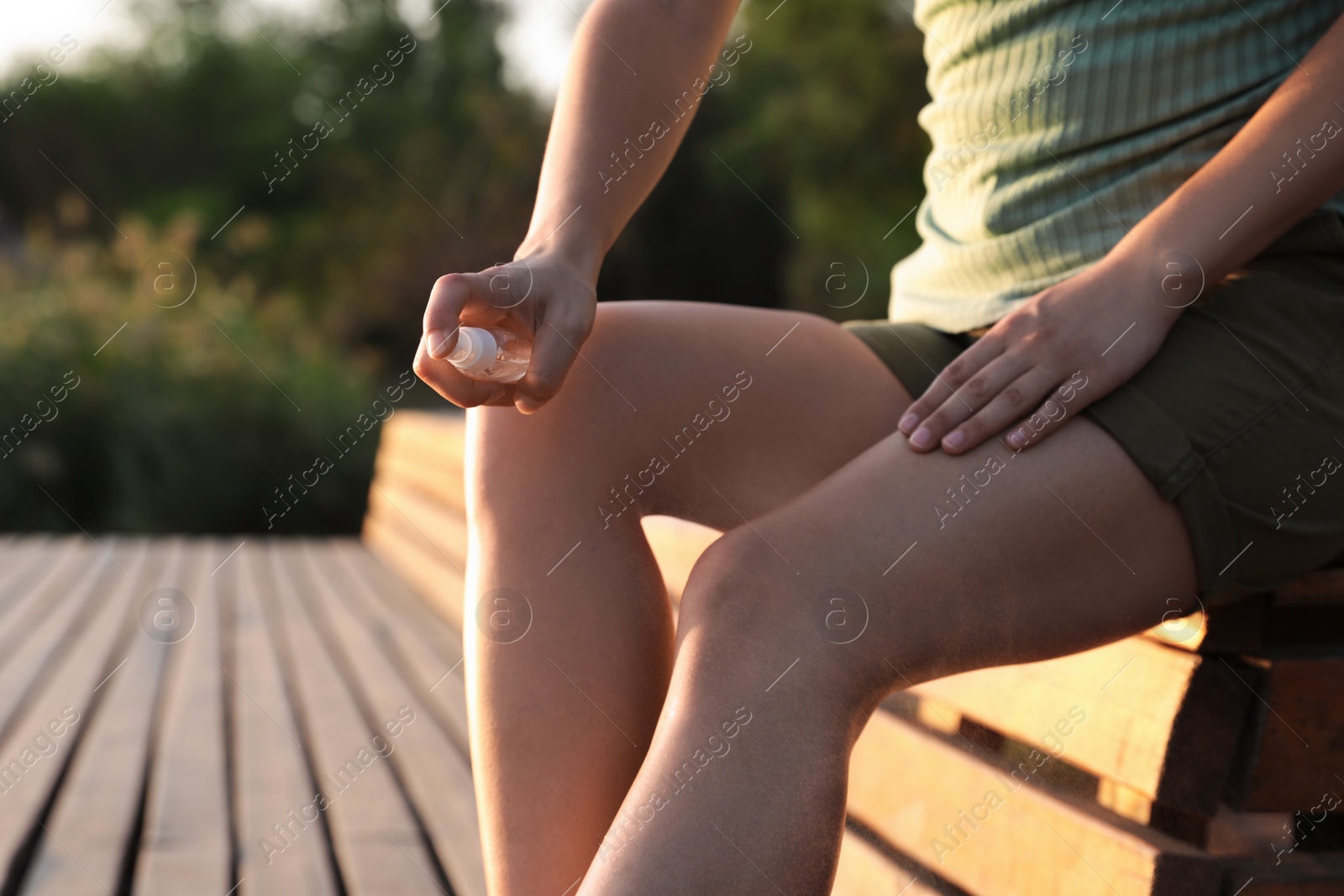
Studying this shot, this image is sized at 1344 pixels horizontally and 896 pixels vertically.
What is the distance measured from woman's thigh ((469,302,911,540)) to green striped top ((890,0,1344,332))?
18cm

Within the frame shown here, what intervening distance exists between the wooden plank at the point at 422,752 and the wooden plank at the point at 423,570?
0.54 feet

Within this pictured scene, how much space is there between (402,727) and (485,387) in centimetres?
156

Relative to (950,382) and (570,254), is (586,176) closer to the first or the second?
(570,254)

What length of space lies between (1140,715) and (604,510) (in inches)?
18.6

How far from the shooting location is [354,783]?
199 cm

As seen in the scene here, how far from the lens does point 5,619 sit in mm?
3141

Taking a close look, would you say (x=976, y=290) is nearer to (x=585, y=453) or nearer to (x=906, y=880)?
(x=585, y=453)

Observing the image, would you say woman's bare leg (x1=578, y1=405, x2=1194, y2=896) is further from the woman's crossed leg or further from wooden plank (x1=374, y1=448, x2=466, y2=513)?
wooden plank (x1=374, y1=448, x2=466, y2=513)

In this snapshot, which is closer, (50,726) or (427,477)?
(50,726)

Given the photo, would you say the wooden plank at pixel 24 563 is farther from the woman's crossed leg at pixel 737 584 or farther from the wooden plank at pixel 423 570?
the woman's crossed leg at pixel 737 584

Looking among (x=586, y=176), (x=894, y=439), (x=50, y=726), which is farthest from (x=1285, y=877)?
(x=50, y=726)

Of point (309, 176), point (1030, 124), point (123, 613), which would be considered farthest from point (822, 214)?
point (309, 176)

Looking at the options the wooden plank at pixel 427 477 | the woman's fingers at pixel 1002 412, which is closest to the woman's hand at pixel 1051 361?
the woman's fingers at pixel 1002 412

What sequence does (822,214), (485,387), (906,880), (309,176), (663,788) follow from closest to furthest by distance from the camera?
(663,788), (485,387), (906,880), (822,214), (309,176)
